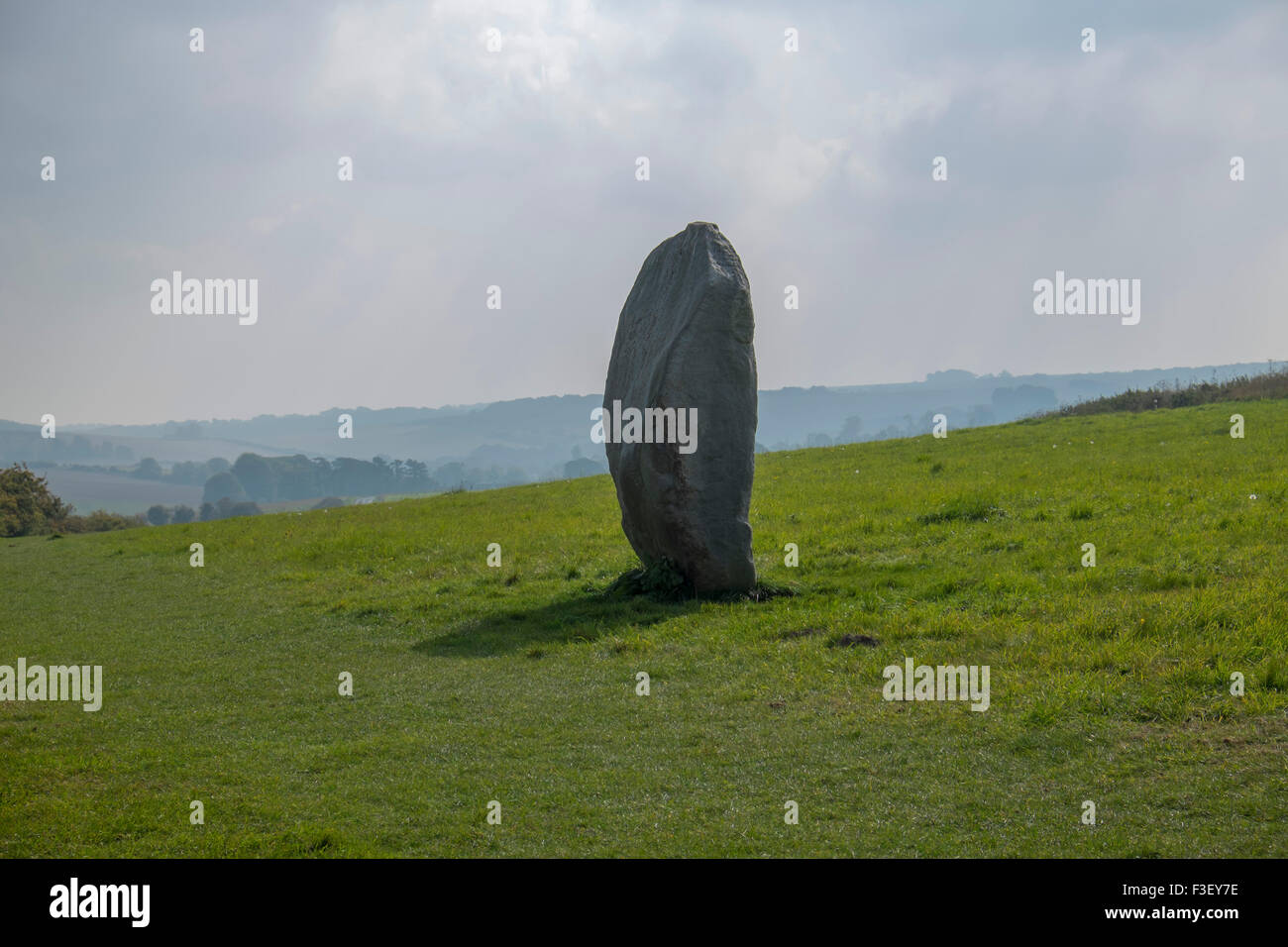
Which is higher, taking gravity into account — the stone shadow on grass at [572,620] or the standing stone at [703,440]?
the standing stone at [703,440]

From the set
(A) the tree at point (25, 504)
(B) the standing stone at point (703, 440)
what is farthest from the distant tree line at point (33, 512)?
(B) the standing stone at point (703, 440)

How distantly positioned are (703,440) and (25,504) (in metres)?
44.2

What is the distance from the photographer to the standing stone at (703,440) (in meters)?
14.7

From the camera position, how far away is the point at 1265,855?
20.3 feet

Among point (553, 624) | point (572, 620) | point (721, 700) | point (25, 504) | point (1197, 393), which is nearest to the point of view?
point (721, 700)

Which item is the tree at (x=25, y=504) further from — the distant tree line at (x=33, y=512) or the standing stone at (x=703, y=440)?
the standing stone at (x=703, y=440)

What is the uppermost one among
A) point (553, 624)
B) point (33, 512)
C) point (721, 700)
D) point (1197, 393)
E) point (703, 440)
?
point (1197, 393)

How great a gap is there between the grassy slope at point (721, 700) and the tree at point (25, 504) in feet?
93.0

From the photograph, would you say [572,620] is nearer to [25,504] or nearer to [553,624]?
[553,624]

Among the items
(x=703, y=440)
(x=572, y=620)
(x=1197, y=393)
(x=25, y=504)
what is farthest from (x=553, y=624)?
(x=25, y=504)

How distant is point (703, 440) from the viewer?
14.7 metres

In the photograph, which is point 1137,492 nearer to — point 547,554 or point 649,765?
point 547,554
